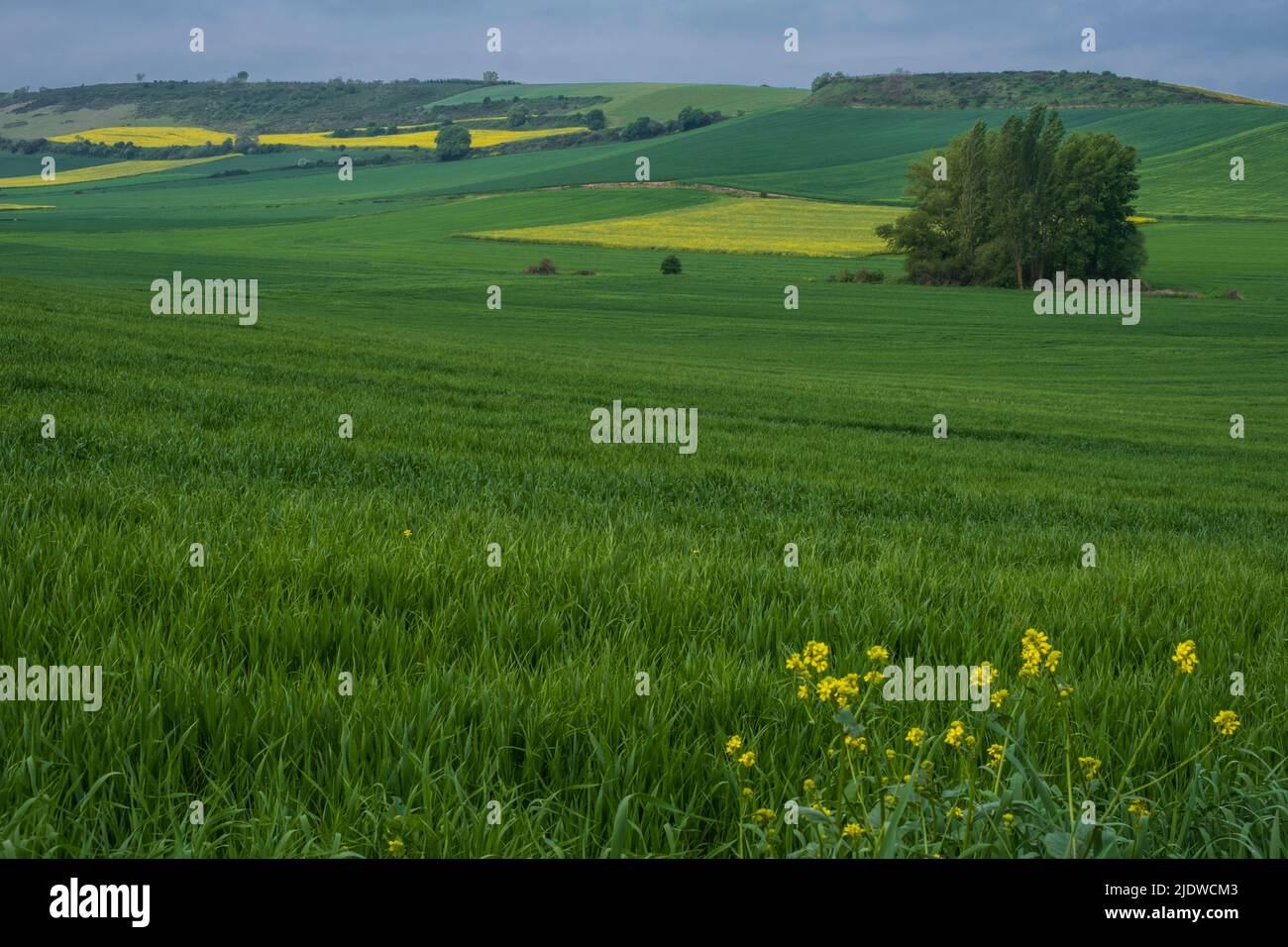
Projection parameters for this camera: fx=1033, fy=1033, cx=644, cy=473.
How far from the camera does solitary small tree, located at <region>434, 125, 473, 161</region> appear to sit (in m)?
155

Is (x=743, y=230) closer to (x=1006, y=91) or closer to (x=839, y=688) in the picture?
(x=1006, y=91)

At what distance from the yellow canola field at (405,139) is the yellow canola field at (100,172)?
19.1m

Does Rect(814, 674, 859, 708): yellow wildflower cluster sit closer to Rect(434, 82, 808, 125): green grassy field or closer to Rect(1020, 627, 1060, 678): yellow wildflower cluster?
Rect(1020, 627, 1060, 678): yellow wildflower cluster

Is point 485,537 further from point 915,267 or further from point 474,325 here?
point 915,267

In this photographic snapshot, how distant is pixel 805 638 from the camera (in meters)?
4.29

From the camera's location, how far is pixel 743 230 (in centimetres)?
9794

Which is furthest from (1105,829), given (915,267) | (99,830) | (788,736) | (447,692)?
(915,267)

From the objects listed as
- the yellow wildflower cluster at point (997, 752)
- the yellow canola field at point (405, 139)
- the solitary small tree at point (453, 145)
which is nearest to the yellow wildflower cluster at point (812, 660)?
the yellow wildflower cluster at point (997, 752)

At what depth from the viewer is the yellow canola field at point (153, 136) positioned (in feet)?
579

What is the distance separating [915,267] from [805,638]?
83.0m

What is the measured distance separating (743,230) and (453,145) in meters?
75.0

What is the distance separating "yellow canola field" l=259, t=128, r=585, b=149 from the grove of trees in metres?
96.3

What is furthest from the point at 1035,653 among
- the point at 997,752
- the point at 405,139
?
the point at 405,139

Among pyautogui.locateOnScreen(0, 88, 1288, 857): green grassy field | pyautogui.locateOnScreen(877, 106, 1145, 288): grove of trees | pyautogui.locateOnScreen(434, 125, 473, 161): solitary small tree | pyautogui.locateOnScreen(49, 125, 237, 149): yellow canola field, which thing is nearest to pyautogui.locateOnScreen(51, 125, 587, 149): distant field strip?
pyautogui.locateOnScreen(49, 125, 237, 149): yellow canola field
